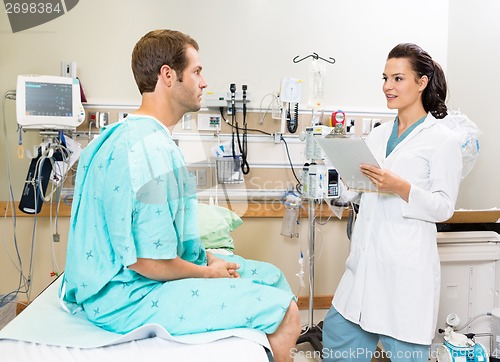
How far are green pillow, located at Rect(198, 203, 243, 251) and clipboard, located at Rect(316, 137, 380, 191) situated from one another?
645 mm

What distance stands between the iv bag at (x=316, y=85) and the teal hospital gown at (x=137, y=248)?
183 centimetres

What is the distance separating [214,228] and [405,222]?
2.88ft

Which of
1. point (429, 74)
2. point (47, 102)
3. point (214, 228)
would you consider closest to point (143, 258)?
point (214, 228)

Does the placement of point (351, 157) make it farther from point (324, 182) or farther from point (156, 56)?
point (156, 56)

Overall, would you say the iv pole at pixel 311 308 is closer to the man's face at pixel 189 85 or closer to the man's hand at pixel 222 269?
the man's hand at pixel 222 269

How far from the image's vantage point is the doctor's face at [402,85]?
169 cm

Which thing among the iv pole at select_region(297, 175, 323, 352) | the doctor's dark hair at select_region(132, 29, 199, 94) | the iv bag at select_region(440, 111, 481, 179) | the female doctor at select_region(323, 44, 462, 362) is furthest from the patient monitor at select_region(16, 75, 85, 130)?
the iv bag at select_region(440, 111, 481, 179)

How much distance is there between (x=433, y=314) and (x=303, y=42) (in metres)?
2.12

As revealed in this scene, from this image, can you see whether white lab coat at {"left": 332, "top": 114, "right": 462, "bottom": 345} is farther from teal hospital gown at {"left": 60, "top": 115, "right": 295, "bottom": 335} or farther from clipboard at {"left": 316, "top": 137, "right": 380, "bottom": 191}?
teal hospital gown at {"left": 60, "top": 115, "right": 295, "bottom": 335}

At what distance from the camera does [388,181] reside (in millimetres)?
1601

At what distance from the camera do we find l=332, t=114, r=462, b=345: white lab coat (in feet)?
5.29

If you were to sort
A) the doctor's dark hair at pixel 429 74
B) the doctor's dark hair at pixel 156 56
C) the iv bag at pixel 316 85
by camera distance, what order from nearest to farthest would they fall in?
the doctor's dark hair at pixel 156 56 → the doctor's dark hair at pixel 429 74 → the iv bag at pixel 316 85

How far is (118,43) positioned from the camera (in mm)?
2932

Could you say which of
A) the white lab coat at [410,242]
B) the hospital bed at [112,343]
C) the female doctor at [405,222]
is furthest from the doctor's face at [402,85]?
the hospital bed at [112,343]
